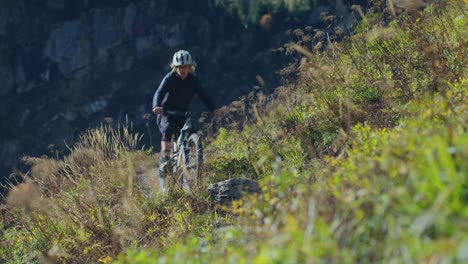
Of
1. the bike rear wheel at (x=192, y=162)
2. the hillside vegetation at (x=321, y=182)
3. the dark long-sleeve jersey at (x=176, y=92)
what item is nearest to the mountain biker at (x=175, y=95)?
the dark long-sleeve jersey at (x=176, y=92)

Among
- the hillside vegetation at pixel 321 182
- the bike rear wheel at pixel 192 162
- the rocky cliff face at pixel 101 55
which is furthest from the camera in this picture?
the rocky cliff face at pixel 101 55

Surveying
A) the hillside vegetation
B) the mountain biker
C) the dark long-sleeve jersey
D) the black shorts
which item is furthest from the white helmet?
the hillside vegetation

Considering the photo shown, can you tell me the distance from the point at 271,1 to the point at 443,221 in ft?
186

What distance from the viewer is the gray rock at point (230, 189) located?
5.47m

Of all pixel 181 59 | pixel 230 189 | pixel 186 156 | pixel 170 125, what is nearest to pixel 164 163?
pixel 186 156

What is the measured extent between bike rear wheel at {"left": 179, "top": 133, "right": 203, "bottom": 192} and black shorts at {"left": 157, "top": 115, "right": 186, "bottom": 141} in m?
0.44

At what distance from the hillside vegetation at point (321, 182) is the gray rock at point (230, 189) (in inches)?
5.0

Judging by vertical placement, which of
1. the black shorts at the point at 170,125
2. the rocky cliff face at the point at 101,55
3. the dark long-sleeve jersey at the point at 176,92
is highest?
the dark long-sleeve jersey at the point at 176,92

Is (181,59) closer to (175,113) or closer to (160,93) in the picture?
(160,93)

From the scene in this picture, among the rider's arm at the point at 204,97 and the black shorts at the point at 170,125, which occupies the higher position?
the rider's arm at the point at 204,97

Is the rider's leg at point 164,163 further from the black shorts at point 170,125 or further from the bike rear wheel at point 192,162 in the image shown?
the bike rear wheel at point 192,162

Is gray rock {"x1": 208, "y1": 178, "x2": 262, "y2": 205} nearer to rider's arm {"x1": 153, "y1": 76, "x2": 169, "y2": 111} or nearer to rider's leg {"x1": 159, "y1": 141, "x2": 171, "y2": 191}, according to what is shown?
rider's leg {"x1": 159, "y1": 141, "x2": 171, "y2": 191}

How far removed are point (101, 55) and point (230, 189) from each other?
59068mm

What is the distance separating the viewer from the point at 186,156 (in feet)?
21.6
